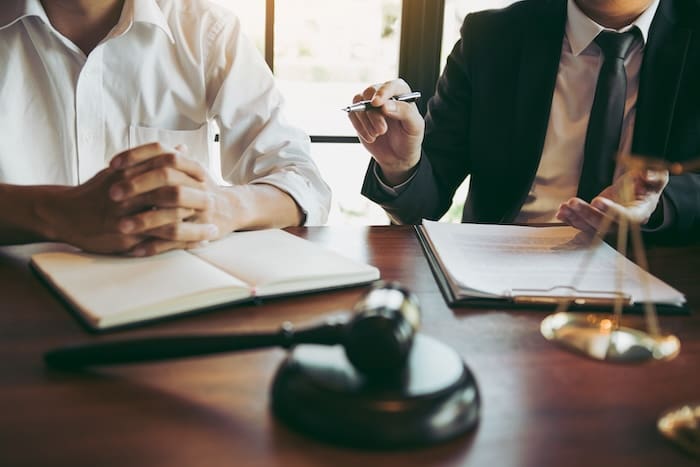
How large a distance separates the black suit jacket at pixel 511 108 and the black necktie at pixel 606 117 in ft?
0.21

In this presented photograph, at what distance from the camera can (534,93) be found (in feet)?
5.35

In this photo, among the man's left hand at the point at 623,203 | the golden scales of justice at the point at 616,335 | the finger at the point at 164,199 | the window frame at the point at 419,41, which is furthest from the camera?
the window frame at the point at 419,41

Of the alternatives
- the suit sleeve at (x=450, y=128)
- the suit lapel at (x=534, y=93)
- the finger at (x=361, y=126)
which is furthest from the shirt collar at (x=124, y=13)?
the suit lapel at (x=534, y=93)

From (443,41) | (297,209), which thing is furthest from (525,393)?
(443,41)

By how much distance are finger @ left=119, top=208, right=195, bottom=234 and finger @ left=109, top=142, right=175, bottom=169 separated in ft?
0.26

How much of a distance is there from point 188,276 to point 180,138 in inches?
30.4

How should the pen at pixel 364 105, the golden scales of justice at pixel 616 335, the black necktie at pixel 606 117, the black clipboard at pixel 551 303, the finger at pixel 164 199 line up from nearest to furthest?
the golden scales of justice at pixel 616 335 < the black clipboard at pixel 551 303 < the finger at pixel 164 199 < the pen at pixel 364 105 < the black necktie at pixel 606 117

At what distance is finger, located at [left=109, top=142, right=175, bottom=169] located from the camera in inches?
38.8

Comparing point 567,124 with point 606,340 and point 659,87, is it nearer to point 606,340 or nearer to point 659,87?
point 659,87

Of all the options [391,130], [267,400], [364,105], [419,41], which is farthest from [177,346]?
[419,41]

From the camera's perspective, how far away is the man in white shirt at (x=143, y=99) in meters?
1.38

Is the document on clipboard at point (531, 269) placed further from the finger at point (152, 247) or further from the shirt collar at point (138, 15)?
the shirt collar at point (138, 15)

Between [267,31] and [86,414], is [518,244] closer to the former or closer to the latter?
[86,414]

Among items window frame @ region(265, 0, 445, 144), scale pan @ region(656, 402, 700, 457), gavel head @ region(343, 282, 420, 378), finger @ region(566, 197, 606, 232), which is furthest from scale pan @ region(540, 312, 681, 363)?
window frame @ region(265, 0, 445, 144)
